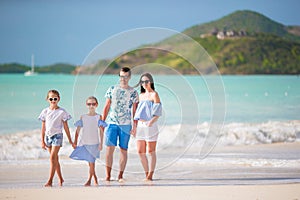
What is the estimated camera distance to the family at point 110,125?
618 centimetres

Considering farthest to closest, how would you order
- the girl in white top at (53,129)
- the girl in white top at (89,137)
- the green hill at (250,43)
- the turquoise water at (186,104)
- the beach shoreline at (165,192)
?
1. the green hill at (250,43)
2. the turquoise water at (186,104)
3. the girl in white top at (89,137)
4. the girl in white top at (53,129)
5. the beach shoreline at (165,192)

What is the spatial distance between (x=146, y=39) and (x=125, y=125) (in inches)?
60.1

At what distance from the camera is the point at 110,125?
21.4 feet

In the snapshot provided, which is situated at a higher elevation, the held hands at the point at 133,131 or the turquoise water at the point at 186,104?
the turquoise water at the point at 186,104

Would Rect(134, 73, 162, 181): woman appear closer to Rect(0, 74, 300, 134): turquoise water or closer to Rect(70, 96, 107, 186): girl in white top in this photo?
Rect(70, 96, 107, 186): girl in white top

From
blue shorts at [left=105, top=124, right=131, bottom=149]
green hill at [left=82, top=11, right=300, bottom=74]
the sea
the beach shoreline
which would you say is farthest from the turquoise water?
green hill at [left=82, top=11, right=300, bottom=74]

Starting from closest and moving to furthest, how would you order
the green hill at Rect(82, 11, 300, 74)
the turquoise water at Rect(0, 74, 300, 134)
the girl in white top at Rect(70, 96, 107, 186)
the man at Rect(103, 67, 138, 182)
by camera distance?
the girl in white top at Rect(70, 96, 107, 186) → the man at Rect(103, 67, 138, 182) → the turquoise water at Rect(0, 74, 300, 134) → the green hill at Rect(82, 11, 300, 74)

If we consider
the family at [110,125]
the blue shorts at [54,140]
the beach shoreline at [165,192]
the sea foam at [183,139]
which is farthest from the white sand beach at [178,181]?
the sea foam at [183,139]

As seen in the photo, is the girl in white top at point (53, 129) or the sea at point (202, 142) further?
the sea at point (202, 142)

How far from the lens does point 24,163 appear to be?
830cm

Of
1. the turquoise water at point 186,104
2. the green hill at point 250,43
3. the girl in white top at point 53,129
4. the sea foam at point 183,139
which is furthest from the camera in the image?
the green hill at point 250,43

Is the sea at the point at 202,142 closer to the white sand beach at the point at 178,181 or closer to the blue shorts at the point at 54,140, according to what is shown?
the white sand beach at the point at 178,181

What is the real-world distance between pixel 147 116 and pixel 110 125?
43cm

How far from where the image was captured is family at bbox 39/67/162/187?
618 cm
